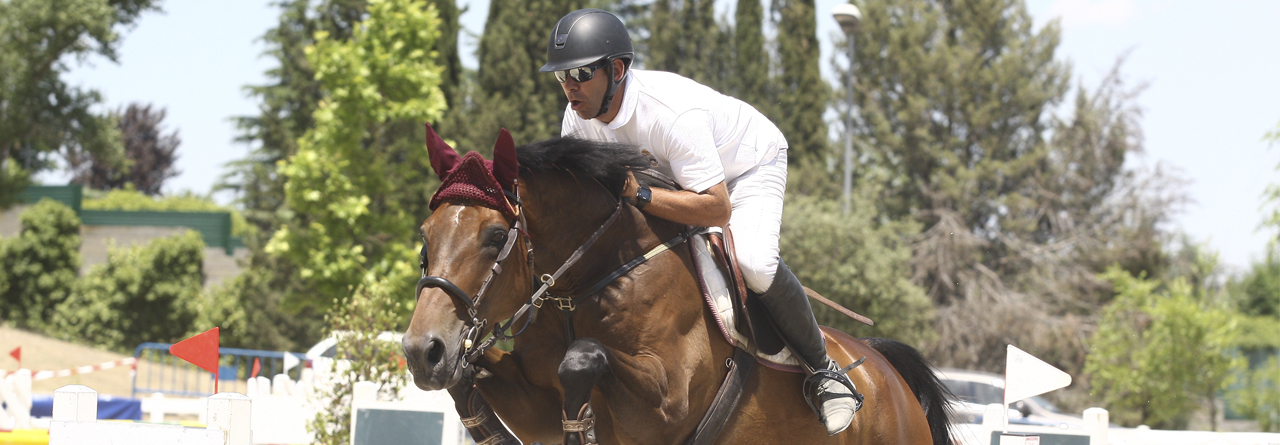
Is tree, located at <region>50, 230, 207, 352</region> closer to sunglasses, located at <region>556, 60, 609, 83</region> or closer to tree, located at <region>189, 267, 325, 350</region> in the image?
tree, located at <region>189, 267, 325, 350</region>

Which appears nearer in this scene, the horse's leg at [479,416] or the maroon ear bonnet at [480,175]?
the maroon ear bonnet at [480,175]

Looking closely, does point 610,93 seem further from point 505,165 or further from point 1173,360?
point 1173,360

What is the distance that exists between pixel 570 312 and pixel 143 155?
5023 centimetres

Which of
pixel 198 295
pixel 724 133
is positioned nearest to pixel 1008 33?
pixel 198 295

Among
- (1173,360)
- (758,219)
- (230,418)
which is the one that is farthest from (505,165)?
(1173,360)

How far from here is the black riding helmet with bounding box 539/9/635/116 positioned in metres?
3.19

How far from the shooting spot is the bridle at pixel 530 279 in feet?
9.00

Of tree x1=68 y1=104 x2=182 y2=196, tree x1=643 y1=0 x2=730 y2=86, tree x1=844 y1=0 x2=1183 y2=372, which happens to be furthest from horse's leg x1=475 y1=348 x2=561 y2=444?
tree x1=68 y1=104 x2=182 y2=196

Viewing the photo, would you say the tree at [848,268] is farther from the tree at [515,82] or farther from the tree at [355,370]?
the tree at [355,370]

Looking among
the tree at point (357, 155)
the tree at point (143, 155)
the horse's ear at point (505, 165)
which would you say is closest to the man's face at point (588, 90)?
the horse's ear at point (505, 165)

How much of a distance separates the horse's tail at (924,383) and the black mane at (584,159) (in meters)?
2.34

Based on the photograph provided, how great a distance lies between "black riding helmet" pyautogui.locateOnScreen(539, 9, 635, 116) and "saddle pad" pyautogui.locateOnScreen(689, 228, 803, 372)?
652mm

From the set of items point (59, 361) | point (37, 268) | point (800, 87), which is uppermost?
point (800, 87)

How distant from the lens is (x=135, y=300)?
25.8 meters
